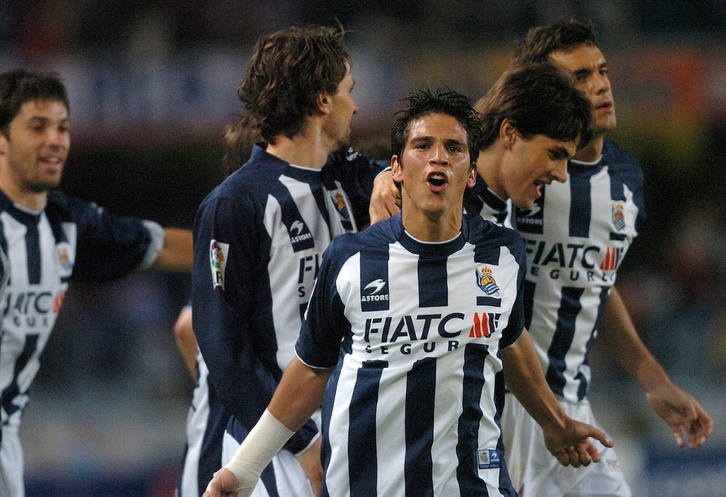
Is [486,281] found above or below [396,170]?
below

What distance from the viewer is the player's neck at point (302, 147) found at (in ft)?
10.8

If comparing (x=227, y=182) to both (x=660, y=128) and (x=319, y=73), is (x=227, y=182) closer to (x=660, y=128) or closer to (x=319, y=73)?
(x=319, y=73)

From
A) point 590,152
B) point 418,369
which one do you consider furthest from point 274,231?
point 590,152

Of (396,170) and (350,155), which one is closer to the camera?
(396,170)

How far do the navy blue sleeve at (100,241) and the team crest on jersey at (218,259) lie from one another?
1.40 m

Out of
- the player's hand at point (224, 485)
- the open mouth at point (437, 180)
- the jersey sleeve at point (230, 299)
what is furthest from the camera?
the jersey sleeve at point (230, 299)

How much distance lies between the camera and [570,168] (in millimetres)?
3729

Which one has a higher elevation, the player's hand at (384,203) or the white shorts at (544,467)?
the player's hand at (384,203)

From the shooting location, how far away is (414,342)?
267cm

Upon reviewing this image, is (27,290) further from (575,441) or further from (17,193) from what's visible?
(575,441)

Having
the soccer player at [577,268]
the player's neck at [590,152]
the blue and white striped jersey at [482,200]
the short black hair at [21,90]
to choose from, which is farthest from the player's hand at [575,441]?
the short black hair at [21,90]

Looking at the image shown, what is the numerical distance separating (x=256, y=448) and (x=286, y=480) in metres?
0.41

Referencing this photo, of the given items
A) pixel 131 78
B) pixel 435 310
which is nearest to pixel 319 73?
pixel 435 310

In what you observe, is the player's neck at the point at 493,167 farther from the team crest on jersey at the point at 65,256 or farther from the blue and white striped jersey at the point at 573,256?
the team crest on jersey at the point at 65,256
